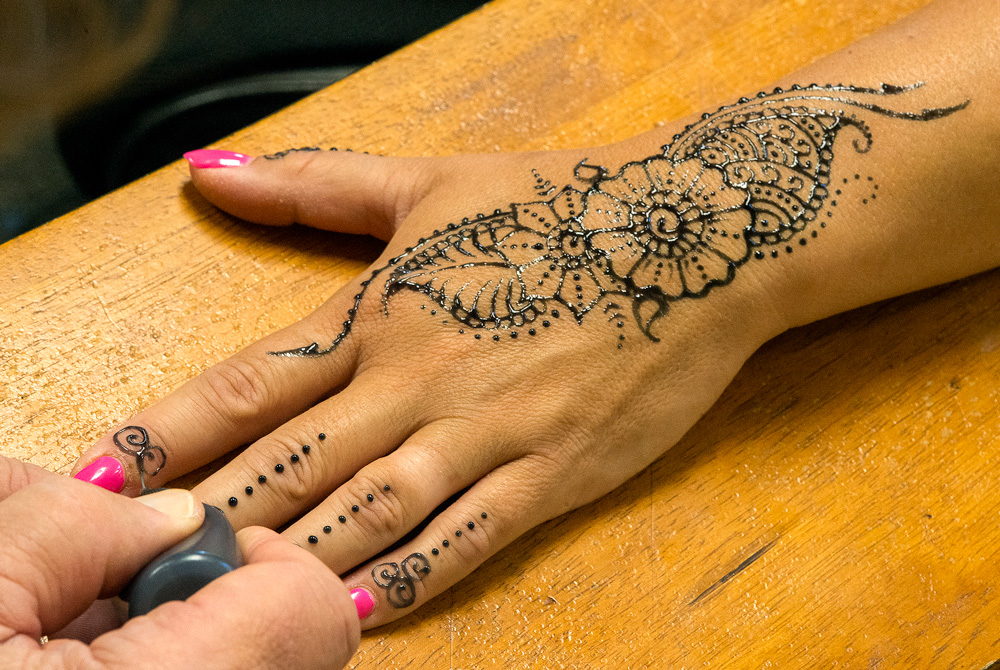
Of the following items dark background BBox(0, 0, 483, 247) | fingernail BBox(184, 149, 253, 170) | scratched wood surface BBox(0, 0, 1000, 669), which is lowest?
scratched wood surface BBox(0, 0, 1000, 669)

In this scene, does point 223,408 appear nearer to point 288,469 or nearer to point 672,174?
point 288,469

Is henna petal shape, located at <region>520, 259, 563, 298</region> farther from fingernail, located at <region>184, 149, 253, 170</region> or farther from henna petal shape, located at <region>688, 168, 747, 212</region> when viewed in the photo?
fingernail, located at <region>184, 149, 253, 170</region>

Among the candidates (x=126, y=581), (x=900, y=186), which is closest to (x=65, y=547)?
(x=126, y=581)

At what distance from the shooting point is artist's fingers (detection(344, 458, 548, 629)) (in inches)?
32.4

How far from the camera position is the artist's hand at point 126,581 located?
1.67ft

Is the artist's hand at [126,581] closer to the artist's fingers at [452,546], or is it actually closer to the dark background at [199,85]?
the artist's fingers at [452,546]

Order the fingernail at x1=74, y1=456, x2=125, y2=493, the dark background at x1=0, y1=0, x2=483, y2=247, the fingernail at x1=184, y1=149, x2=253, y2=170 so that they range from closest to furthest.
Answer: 1. the fingernail at x1=74, y1=456, x2=125, y2=493
2. the fingernail at x1=184, y1=149, x2=253, y2=170
3. the dark background at x1=0, y1=0, x2=483, y2=247

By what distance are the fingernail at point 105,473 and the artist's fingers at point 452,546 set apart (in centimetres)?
25

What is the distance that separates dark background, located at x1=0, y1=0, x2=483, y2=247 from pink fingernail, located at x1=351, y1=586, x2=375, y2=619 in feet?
3.07

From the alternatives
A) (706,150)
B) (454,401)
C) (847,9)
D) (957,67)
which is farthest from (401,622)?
(847,9)

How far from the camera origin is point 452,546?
2.76 feet

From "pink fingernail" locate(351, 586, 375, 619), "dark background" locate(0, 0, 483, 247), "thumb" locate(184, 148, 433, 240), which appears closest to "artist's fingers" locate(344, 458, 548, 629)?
"pink fingernail" locate(351, 586, 375, 619)

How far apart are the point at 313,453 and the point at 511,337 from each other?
0.80 ft

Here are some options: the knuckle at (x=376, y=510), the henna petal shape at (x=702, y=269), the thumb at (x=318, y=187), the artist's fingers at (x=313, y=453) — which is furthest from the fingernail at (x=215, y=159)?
the henna petal shape at (x=702, y=269)
